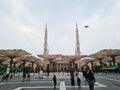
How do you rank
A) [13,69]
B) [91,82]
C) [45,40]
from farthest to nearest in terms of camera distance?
[45,40] < [13,69] < [91,82]

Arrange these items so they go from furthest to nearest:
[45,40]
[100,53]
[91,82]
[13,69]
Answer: [45,40] → [100,53] → [13,69] → [91,82]

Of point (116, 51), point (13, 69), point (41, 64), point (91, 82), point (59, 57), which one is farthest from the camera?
point (41, 64)

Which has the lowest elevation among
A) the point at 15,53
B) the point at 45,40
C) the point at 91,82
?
the point at 91,82

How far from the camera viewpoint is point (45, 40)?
91.7 m

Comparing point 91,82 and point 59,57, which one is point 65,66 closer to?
point 59,57

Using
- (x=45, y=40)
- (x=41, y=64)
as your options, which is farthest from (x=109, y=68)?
(x=45, y=40)

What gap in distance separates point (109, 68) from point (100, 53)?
9383mm

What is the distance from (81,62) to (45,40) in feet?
69.7

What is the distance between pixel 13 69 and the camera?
50.9m

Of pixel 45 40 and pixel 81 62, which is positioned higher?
pixel 45 40

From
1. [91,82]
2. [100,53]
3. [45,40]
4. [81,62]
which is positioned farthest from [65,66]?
[91,82]

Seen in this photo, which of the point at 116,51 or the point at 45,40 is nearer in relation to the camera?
the point at 116,51

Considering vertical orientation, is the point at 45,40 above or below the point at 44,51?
above

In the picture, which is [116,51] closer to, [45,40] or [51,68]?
[51,68]
